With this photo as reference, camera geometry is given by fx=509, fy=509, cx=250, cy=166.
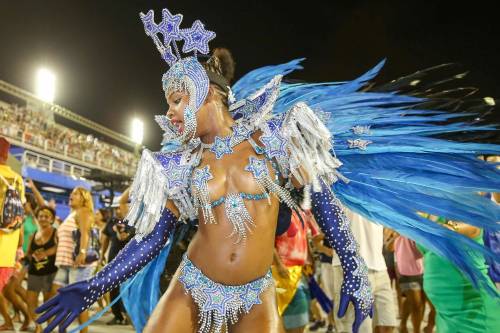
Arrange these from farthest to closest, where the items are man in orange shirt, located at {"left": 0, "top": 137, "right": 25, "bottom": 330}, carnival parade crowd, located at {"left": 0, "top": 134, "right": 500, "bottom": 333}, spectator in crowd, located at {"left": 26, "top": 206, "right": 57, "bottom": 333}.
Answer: spectator in crowd, located at {"left": 26, "top": 206, "right": 57, "bottom": 333} → man in orange shirt, located at {"left": 0, "top": 137, "right": 25, "bottom": 330} → carnival parade crowd, located at {"left": 0, "top": 134, "right": 500, "bottom": 333}

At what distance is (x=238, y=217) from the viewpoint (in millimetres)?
2355

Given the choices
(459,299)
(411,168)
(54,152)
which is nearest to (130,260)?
(411,168)

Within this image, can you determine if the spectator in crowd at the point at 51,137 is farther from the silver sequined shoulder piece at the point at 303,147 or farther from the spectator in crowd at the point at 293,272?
the silver sequined shoulder piece at the point at 303,147

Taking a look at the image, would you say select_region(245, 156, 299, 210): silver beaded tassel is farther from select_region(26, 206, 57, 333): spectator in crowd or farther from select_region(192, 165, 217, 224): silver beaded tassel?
select_region(26, 206, 57, 333): spectator in crowd

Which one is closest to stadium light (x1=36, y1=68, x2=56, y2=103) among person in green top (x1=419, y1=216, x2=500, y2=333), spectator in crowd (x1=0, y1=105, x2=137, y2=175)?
spectator in crowd (x1=0, y1=105, x2=137, y2=175)

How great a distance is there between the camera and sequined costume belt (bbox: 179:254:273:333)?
2.29 m

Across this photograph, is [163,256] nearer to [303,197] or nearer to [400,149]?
[303,197]

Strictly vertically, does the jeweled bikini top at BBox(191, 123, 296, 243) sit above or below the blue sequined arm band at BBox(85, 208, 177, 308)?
above

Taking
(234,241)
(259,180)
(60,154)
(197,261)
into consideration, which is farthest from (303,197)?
(60,154)

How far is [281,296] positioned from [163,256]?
73.6 inches

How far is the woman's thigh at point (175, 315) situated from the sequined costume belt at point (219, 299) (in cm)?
3

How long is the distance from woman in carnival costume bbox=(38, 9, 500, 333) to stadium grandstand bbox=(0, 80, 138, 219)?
10.7 metres

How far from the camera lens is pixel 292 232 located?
4.70 m

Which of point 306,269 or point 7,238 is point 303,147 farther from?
point 7,238
